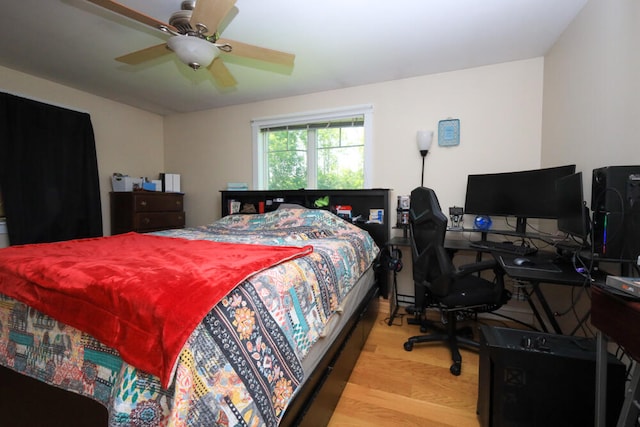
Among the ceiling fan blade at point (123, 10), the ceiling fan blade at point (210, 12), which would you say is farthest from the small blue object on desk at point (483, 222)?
the ceiling fan blade at point (123, 10)

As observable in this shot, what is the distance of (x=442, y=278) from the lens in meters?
1.64

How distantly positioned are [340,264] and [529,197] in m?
1.60

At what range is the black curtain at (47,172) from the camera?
2.47 m

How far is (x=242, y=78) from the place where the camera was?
270 cm

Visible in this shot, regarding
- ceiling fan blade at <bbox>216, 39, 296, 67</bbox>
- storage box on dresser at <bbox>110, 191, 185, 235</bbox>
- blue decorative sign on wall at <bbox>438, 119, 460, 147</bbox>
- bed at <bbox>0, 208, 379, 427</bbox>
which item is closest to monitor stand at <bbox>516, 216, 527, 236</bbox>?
blue decorative sign on wall at <bbox>438, 119, 460, 147</bbox>

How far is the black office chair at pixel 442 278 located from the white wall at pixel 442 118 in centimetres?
94

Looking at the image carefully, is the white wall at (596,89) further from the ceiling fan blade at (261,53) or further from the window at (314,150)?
the ceiling fan blade at (261,53)

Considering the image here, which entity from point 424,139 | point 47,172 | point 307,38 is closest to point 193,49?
point 307,38

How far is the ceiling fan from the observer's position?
1.37 metres

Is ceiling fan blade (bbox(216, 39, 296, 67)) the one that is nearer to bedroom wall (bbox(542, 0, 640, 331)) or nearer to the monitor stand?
bedroom wall (bbox(542, 0, 640, 331))

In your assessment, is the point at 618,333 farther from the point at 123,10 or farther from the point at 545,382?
the point at 123,10

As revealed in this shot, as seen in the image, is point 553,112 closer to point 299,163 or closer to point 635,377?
point 635,377

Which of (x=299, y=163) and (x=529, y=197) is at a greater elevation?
(x=299, y=163)

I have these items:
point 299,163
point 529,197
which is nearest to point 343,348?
point 529,197
